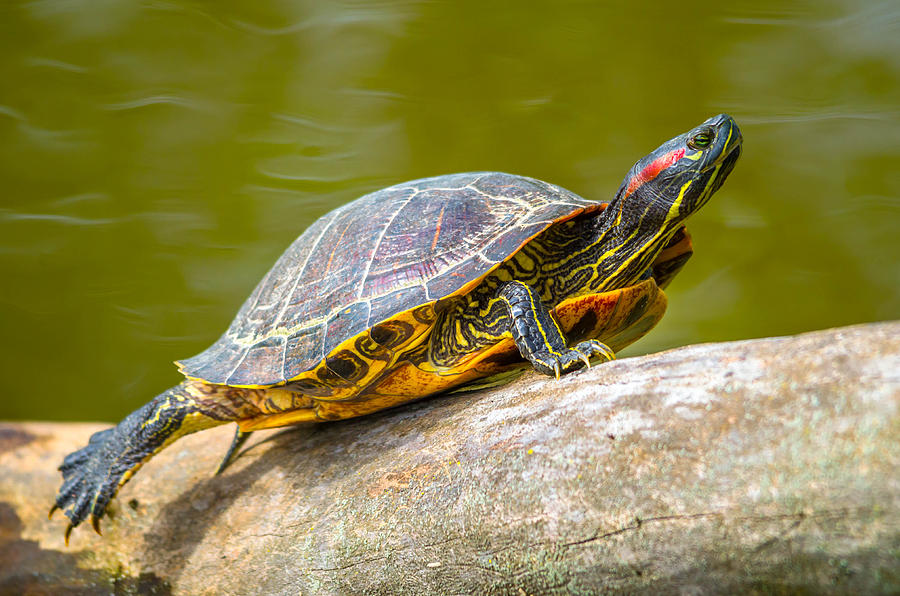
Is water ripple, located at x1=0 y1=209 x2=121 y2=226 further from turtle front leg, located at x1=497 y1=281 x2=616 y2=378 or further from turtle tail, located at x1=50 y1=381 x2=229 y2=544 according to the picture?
turtle front leg, located at x1=497 y1=281 x2=616 y2=378

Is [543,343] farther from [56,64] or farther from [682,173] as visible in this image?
[56,64]

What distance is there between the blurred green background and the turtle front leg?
3.18m

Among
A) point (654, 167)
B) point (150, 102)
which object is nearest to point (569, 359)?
point (654, 167)

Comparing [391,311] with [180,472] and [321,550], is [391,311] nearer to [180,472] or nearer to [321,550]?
[321,550]

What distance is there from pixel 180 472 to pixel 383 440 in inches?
38.7

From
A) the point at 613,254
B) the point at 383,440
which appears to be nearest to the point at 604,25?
the point at 613,254

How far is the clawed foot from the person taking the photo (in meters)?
1.52

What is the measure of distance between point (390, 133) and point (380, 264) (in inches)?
120

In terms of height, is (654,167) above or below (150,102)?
below

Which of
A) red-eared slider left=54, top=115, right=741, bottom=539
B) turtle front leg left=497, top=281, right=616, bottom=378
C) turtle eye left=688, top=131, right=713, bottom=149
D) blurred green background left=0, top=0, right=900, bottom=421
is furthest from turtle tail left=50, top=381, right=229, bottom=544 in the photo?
blurred green background left=0, top=0, right=900, bottom=421

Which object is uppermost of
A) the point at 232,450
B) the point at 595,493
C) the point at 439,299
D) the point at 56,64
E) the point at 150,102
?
the point at 56,64

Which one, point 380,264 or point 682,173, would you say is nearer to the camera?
point 682,173

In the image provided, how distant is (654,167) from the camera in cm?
172

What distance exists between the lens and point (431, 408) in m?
1.86
